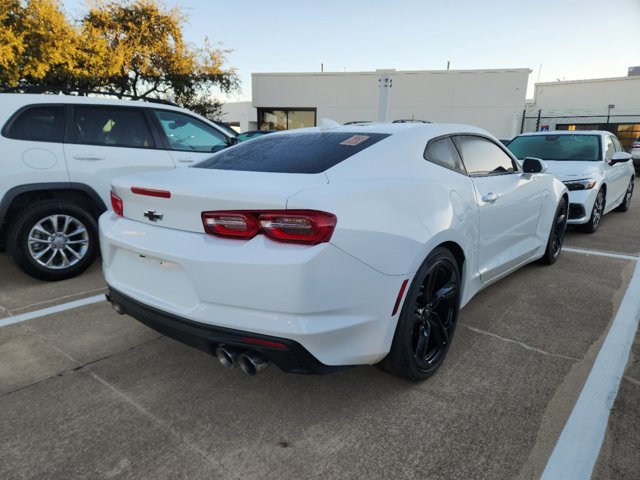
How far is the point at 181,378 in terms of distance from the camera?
8.68ft

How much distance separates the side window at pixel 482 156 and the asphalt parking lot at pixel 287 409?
1.19 meters

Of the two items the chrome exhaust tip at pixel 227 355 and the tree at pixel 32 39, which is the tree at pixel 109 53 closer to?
the tree at pixel 32 39

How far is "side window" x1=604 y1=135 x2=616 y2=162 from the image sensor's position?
715 cm

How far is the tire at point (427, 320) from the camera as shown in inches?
90.7

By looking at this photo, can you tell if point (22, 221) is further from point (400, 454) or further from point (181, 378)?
point (400, 454)

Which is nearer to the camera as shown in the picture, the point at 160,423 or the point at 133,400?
the point at 160,423

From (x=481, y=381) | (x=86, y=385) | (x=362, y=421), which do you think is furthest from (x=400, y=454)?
(x=86, y=385)

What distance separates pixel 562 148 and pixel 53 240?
7246mm

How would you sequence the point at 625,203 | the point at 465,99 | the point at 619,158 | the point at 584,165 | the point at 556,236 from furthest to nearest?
the point at 465,99
the point at 625,203
the point at 619,158
the point at 584,165
the point at 556,236

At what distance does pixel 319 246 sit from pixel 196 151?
3.67 meters

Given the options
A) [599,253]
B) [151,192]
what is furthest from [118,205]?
[599,253]

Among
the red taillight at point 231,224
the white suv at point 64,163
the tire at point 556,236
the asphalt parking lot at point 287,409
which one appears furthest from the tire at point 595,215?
the red taillight at point 231,224

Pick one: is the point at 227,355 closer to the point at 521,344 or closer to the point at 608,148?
the point at 521,344

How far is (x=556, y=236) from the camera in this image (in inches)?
196
